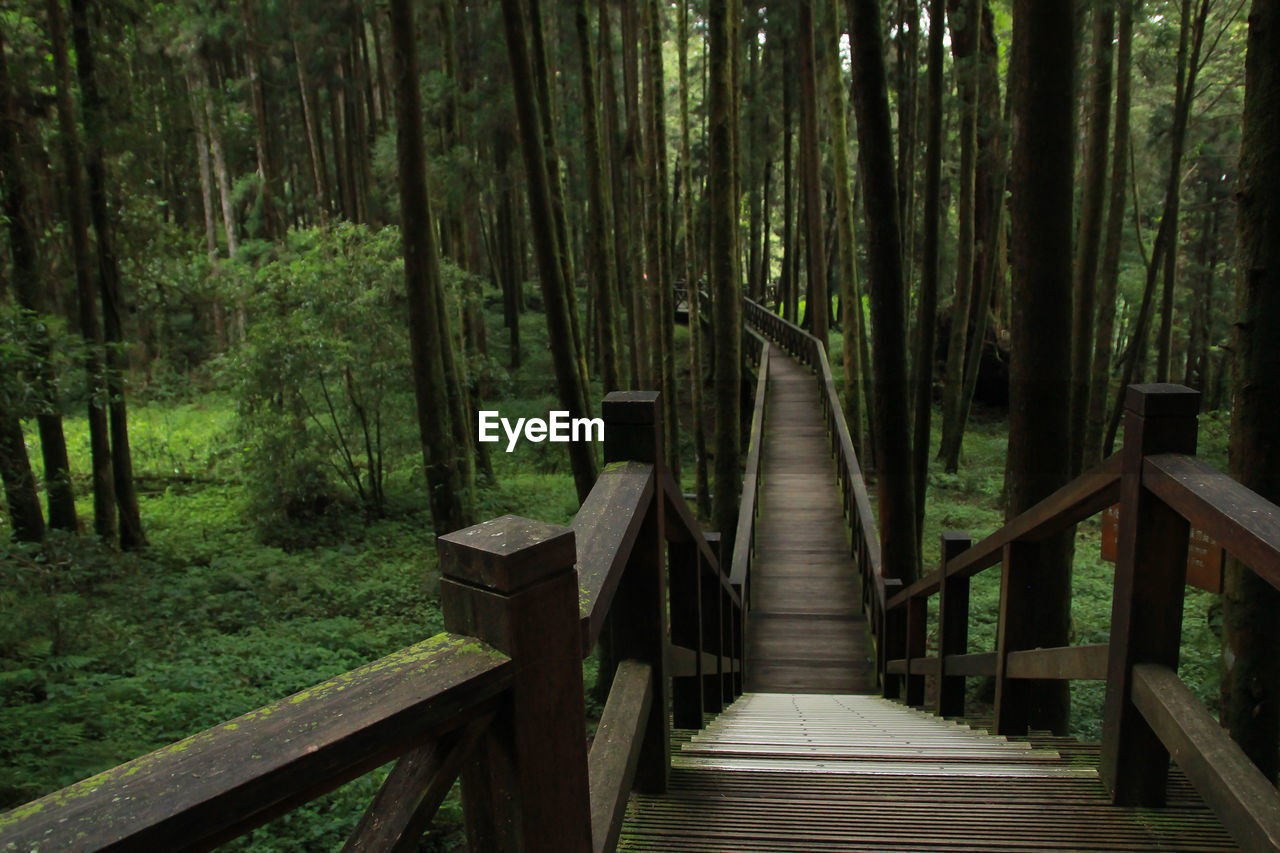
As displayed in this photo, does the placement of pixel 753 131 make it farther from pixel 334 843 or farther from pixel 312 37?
pixel 334 843

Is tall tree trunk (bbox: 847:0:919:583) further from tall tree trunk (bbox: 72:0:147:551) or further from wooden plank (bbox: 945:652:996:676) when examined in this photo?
tall tree trunk (bbox: 72:0:147:551)

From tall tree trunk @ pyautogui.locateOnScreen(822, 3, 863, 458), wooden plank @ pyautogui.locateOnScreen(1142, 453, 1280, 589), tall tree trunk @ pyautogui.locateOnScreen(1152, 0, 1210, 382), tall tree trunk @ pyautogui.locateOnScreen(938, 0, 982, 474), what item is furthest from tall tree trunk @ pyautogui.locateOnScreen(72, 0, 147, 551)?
tall tree trunk @ pyautogui.locateOnScreen(1152, 0, 1210, 382)

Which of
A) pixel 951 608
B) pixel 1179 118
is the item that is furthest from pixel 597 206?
pixel 951 608

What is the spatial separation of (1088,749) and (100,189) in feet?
38.9

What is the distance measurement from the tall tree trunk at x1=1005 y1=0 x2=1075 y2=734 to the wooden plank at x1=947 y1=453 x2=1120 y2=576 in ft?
3.44

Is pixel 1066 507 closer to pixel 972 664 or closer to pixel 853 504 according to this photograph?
pixel 972 664

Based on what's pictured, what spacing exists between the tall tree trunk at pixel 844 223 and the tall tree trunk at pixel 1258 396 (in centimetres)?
926

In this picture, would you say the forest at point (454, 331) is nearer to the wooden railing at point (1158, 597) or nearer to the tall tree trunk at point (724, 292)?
the tall tree trunk at point (724, 292)

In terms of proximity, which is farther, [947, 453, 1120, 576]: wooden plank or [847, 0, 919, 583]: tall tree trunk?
[847, 0, 919, 583]: tall tree trunk

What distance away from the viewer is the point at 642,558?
7.45 feet

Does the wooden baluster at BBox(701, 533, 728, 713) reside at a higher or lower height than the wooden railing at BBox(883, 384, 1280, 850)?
lower

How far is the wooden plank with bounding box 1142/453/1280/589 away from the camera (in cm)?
169

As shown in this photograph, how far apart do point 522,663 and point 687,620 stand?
205 cm

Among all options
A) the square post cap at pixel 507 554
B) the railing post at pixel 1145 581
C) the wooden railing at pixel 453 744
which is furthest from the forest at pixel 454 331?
the square post cap at pixel 507 554
